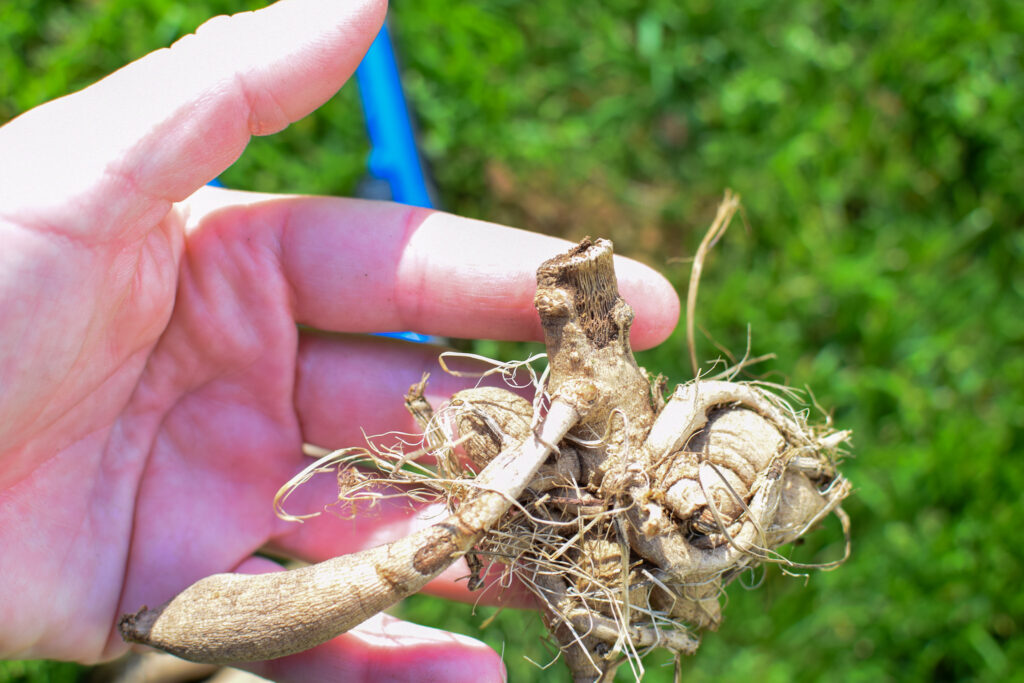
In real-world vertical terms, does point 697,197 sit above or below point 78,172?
below

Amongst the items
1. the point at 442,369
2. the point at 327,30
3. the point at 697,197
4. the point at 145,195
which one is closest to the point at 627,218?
the point at 697,197

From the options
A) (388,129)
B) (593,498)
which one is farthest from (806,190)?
(593,498)

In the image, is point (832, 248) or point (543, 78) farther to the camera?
point (543, 78)

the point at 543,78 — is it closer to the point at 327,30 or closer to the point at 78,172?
the point at 327,30

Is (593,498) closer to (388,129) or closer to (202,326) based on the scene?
(202,326)

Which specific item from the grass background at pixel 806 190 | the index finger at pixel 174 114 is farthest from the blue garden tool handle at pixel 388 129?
the index finger at pixel 174 114

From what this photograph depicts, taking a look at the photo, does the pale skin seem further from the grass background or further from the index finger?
the grass background

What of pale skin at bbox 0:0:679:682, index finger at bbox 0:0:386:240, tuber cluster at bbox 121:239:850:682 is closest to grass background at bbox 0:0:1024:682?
pale skin at bbox 0:0:679:682
